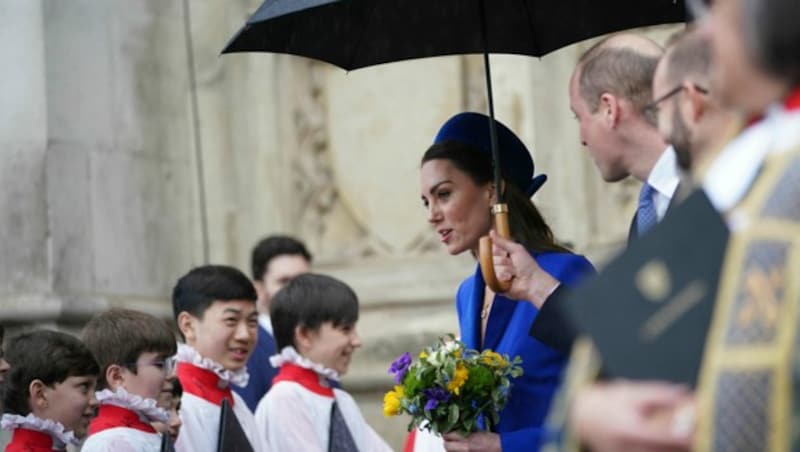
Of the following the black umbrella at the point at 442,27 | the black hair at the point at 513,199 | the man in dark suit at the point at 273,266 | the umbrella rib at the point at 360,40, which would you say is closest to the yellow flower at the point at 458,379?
the black hair at the point at 513,199

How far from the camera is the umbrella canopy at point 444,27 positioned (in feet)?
18.3

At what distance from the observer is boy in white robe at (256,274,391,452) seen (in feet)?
22.6

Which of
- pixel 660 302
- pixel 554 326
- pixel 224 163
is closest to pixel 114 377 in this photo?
pixel 554 326

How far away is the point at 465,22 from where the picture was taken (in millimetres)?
5762

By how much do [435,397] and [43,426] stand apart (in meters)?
1.46

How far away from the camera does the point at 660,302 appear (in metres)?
2.29

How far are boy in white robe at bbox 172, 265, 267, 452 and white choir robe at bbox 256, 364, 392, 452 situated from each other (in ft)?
0.36

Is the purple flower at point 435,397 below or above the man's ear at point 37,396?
above

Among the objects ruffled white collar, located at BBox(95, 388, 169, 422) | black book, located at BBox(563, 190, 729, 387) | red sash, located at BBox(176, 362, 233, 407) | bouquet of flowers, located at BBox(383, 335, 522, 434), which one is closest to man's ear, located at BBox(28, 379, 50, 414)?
ruffled white collar, located at BBox(95, 388, 169, 422)

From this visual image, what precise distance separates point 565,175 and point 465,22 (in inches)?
144

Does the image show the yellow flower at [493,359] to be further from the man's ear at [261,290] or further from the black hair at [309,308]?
the man's ear at [261,290]

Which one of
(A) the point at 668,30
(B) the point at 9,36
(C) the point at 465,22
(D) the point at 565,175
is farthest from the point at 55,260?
(C) the point at 465,22

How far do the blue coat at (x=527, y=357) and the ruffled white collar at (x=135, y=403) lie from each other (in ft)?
4.39

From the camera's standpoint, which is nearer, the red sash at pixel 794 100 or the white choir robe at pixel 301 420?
the red sash at pixel 794 100
